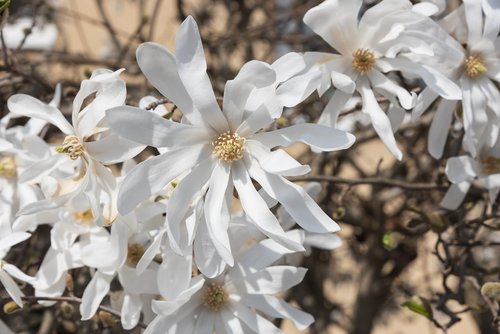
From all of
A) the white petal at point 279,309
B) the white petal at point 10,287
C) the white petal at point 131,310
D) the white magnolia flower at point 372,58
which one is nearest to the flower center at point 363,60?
the white magnolia flower at point 372,58

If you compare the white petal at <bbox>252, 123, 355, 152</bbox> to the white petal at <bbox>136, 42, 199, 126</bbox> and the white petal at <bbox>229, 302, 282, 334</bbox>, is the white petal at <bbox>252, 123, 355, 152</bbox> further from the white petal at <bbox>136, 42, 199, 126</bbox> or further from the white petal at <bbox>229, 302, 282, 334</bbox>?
the white petal at <bbox>229, 302, 282, 334</bbox>

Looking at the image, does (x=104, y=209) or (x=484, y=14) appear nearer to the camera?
(x=104, y=209)

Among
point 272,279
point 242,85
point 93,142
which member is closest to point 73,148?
point 93,142

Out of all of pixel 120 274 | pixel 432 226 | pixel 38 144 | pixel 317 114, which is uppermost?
pixel 38 144

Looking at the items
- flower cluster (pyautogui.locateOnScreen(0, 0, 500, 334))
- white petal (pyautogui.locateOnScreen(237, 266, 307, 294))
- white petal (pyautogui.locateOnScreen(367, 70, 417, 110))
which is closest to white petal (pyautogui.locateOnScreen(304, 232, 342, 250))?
flower cluster (pyautogui.locateOnScreen(0, 0, 500, 334))

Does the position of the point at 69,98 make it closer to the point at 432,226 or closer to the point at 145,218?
the point at 145,218

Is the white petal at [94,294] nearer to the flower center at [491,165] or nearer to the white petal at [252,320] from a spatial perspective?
the white petal at [252,320]

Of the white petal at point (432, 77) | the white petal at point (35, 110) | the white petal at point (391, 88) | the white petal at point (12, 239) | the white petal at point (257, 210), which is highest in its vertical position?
the white petal at point (35, 110)

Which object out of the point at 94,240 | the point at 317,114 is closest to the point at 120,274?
the point at 94,240
